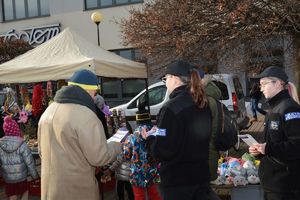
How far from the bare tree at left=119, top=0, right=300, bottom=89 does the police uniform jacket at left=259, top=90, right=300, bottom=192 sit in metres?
4.14

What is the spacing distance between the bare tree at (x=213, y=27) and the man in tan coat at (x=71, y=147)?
188 inches

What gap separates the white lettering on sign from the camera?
22062mm

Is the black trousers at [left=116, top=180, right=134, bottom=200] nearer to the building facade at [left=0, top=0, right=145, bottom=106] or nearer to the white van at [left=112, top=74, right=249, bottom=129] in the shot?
the white van at [left=112, top=74, right=249, bottom=129]

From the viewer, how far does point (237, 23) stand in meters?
7.85

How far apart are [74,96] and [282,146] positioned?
1.72 meters

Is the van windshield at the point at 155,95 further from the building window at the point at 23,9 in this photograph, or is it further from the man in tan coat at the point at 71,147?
the building window at the point at 23,9

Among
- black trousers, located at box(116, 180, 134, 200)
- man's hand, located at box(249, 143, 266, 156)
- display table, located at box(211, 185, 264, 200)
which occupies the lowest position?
black trousers, located at box(116, 180, 134, 200)

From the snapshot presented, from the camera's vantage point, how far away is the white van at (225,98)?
11.0 metres

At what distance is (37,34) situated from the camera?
879 inches

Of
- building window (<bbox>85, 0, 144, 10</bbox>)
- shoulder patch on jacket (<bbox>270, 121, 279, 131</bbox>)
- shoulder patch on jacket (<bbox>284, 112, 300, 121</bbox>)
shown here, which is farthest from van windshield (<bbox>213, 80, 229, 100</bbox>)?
building window (<bbox>85, 0, 144, 10</bbox>)

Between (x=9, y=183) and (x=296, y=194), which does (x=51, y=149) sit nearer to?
(x=296, y=194)

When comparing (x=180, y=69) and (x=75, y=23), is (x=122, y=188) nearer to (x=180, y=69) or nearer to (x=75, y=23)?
(x=180, y=69)

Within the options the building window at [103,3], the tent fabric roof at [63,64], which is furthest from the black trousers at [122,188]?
the building window at [103,3]

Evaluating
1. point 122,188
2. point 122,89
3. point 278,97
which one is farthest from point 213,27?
point 122,89
